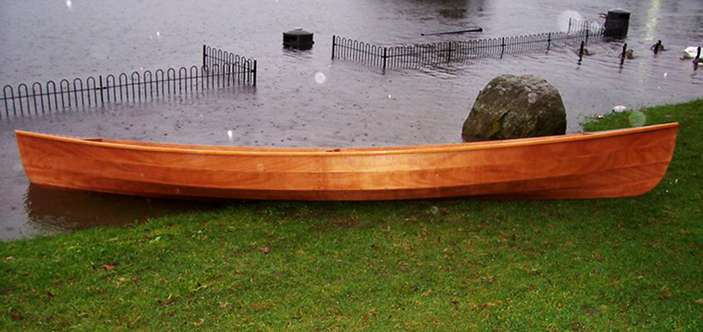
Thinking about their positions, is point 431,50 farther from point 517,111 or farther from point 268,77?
point 517,111

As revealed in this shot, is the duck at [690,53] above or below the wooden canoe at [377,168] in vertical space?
above

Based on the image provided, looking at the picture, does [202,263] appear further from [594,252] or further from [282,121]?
[282,121]

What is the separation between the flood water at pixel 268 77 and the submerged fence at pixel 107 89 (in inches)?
29.3

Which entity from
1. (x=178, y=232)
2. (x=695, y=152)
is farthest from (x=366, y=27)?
(x=178, y=232)

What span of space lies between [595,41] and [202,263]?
30.7 m

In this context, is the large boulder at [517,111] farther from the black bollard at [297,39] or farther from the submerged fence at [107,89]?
the black bollard at [297,39]

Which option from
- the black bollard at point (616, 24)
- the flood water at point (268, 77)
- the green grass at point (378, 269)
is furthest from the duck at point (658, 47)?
the green grass at point (378, 269)

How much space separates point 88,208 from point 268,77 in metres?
11.9

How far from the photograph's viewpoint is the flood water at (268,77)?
15.3m

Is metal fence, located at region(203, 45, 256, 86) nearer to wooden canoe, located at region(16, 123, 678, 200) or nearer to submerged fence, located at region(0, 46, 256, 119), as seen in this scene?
submerged fence, located at region(0, 46, 256, 119)

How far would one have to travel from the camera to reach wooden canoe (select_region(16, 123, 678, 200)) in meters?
11.3

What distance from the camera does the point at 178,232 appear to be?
10.4 m

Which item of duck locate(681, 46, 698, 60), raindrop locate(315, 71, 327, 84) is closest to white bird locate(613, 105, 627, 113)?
raindrop locate(315, 71, 327, 84)

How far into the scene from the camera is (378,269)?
9281mm
